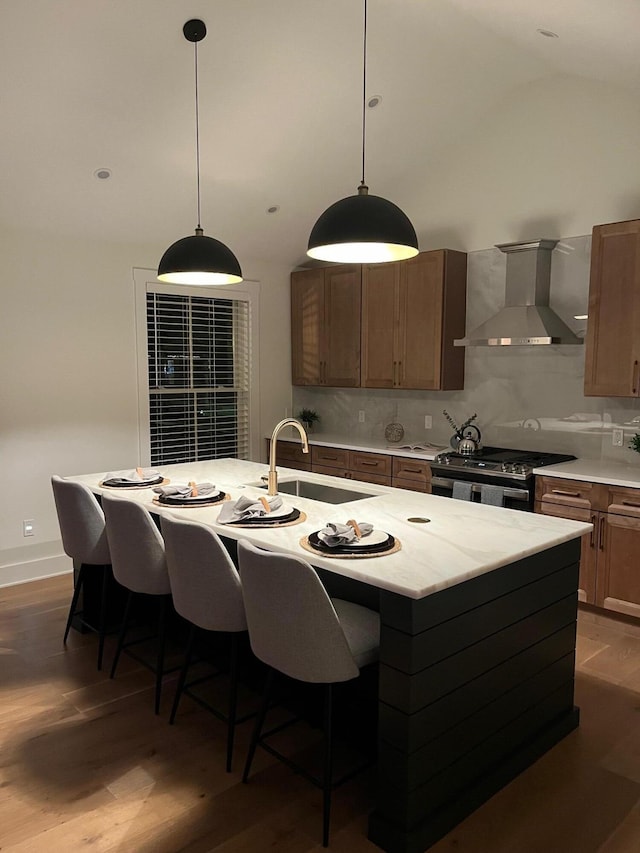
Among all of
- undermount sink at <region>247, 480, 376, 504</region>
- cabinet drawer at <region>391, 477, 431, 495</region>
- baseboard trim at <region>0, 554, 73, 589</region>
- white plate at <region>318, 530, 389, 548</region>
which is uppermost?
white plate at <region>318, 530, 389, 548</region>

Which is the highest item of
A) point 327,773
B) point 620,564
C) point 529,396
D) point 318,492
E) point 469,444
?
point 529,396

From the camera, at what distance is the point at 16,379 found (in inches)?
184

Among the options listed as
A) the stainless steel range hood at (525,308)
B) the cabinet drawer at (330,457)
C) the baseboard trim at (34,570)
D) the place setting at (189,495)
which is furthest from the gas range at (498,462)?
the baseboard trim at (34,570)

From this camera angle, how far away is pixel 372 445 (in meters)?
5.50

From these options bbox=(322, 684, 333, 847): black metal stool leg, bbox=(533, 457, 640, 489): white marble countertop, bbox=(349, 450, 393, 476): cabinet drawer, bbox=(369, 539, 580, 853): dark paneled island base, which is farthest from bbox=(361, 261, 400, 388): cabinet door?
bbox=(322, 684, 333, 847): black metal stool leg

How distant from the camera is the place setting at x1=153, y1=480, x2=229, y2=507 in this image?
10.3 ft

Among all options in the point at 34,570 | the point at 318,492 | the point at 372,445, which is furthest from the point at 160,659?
the point at 372,445

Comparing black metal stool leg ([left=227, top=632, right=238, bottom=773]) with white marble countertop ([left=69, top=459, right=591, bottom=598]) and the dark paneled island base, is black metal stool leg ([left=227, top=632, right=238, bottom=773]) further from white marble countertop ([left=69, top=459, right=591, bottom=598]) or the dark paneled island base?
the dark paneled island base

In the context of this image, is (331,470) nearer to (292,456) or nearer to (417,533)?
(292,456)

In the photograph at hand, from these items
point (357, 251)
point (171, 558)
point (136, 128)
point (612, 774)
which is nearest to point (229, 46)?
point (136, 128)

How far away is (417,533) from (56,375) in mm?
3320

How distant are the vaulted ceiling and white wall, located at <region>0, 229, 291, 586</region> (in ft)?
0.83

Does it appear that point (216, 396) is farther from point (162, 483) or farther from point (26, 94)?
point (26, 94)

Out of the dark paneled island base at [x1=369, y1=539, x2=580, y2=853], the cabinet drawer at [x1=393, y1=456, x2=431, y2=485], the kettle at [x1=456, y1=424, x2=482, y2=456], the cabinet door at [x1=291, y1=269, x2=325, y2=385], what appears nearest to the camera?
the dark paneled island base at [x1=369, y1=539, x2=580, y2=853]
